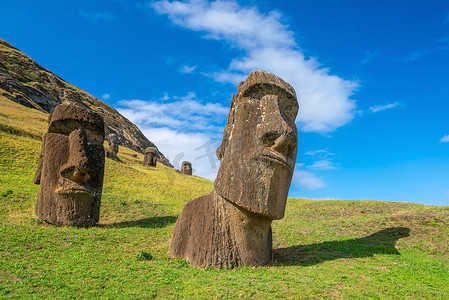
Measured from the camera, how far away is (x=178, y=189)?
2805 centimetres

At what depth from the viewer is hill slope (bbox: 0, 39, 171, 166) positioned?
6591 cm

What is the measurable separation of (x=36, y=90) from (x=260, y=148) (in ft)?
269

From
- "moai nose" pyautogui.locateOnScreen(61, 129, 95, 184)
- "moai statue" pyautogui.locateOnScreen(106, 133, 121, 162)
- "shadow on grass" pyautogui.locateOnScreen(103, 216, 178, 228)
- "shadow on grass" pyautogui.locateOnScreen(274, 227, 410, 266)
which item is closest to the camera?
"shadow on grass" pyautogui.locateOnScreen(274, 227, 410, 266)

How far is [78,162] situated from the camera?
1270 cm

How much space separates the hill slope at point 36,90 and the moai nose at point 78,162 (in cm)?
5606

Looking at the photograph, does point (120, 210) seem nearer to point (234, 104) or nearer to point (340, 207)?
point (234, 104)

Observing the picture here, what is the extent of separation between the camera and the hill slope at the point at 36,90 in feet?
216

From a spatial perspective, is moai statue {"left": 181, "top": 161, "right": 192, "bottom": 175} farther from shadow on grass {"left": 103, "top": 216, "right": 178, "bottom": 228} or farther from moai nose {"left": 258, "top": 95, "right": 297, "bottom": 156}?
moai nose {"left": 258, "top": 95, "right": 297, "bottom": 156}

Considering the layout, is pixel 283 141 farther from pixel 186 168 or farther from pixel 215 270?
pixel 186 168

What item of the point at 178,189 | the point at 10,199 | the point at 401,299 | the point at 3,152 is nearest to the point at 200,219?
the point at 401,299

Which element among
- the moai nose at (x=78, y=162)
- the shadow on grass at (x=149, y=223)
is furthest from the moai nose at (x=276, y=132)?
the shadow on grass at (x=149, y=223)

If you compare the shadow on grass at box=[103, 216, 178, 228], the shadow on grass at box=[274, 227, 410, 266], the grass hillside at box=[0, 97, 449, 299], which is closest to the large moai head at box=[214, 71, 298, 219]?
the grass hillside at box=[0, 97, 449, 299]

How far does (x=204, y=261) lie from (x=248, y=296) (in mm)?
2341

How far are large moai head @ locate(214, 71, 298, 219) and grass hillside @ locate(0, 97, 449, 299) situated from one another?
1864mm
